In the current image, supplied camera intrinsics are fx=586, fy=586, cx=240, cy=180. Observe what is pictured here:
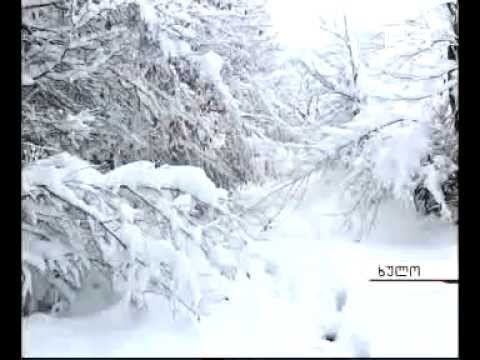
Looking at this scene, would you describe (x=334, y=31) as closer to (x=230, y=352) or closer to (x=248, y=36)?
(x=248, y=36)

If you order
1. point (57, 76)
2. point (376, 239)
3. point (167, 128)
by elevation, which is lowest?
point (376, 239)

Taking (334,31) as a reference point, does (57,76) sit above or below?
below

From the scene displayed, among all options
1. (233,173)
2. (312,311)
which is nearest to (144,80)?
(233,173)

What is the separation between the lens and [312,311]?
1.60 m

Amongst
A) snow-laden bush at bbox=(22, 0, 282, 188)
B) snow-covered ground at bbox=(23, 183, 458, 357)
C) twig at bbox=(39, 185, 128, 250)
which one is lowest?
snow-covered ground at bbox=(23, 183, 458, 357)

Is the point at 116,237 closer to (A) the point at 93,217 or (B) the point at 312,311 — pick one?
(A) the point at 93,217

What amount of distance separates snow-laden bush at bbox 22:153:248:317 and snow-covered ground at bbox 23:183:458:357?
56 millimetres

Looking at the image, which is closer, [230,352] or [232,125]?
[230,352]

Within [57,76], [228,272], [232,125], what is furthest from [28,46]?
[228,272]

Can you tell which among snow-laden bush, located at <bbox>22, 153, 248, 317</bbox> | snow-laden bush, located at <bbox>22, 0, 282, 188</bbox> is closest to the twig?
snow-laden bush, located at <bbox>22, 153, 248, 317</bbox>

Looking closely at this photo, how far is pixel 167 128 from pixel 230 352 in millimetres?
631

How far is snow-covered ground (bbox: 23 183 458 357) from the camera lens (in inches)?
61.1

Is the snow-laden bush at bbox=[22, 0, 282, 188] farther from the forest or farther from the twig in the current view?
the twig

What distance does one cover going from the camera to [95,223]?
62.1 inches
